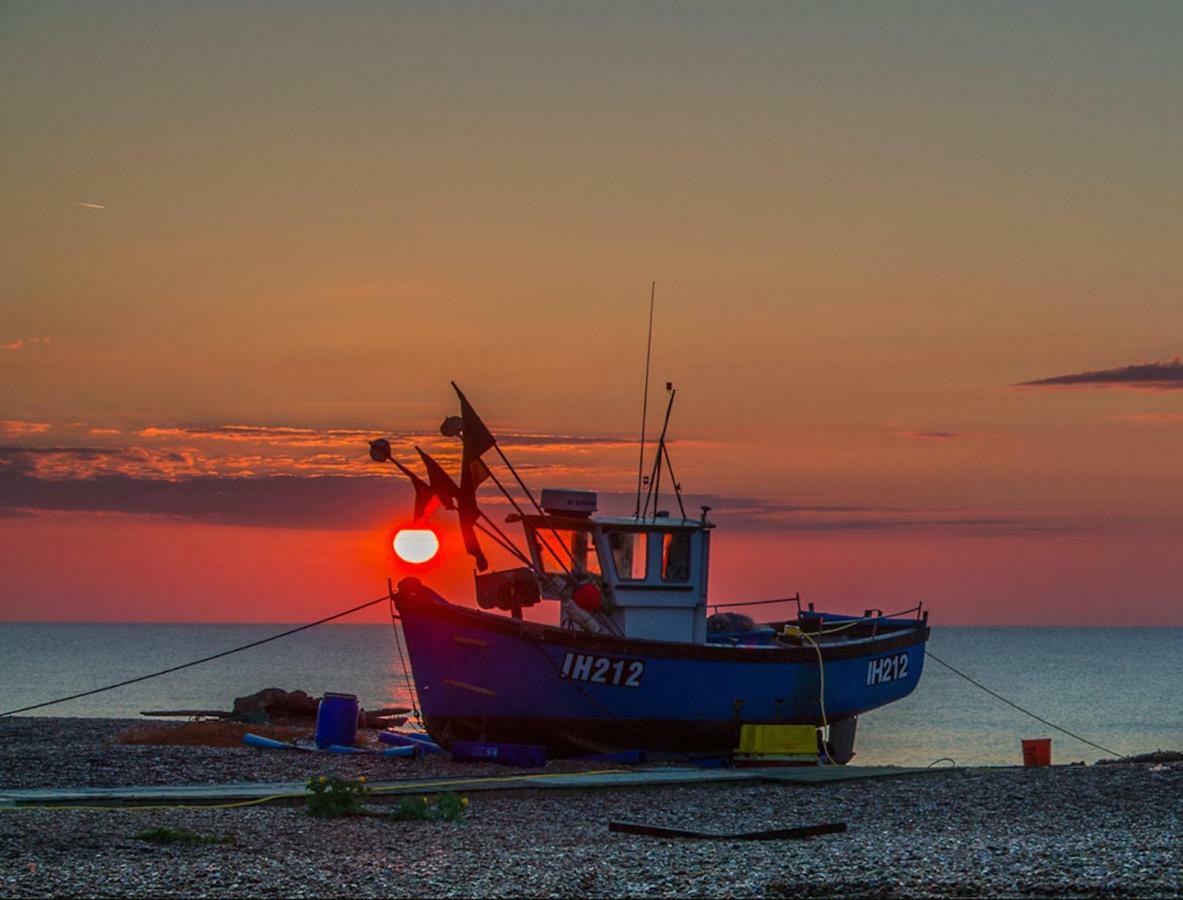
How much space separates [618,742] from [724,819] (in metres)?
7.27

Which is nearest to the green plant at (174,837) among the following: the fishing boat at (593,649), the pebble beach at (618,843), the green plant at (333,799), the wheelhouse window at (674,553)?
the pebble beach at (618,843)

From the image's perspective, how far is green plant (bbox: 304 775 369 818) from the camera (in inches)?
626

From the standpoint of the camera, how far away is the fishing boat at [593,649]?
23.2 meters

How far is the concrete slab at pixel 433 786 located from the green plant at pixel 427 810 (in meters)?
1.24

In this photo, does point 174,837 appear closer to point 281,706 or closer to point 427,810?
point 427,810

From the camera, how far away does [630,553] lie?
25.1m

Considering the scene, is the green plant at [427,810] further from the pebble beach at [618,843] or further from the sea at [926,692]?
the sea at [926,692]

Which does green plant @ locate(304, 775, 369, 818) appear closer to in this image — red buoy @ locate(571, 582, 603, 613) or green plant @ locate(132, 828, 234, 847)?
green plant @ locate(132, 828, 234, 847)

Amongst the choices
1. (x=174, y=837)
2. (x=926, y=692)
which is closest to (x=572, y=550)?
(x=174, y=837)

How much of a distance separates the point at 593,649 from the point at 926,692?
9488 cm

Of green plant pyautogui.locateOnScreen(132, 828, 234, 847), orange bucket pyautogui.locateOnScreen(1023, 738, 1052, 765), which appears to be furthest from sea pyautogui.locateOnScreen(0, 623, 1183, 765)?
green plant pyautogui.locateOnScreen(132, 828, 234, 847)

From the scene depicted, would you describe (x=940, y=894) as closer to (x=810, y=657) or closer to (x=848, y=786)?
(x=848, y=786)

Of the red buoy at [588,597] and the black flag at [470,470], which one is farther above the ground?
the black flag at [470,470]

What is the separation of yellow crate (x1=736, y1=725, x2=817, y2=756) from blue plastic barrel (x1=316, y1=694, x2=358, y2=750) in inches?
231
